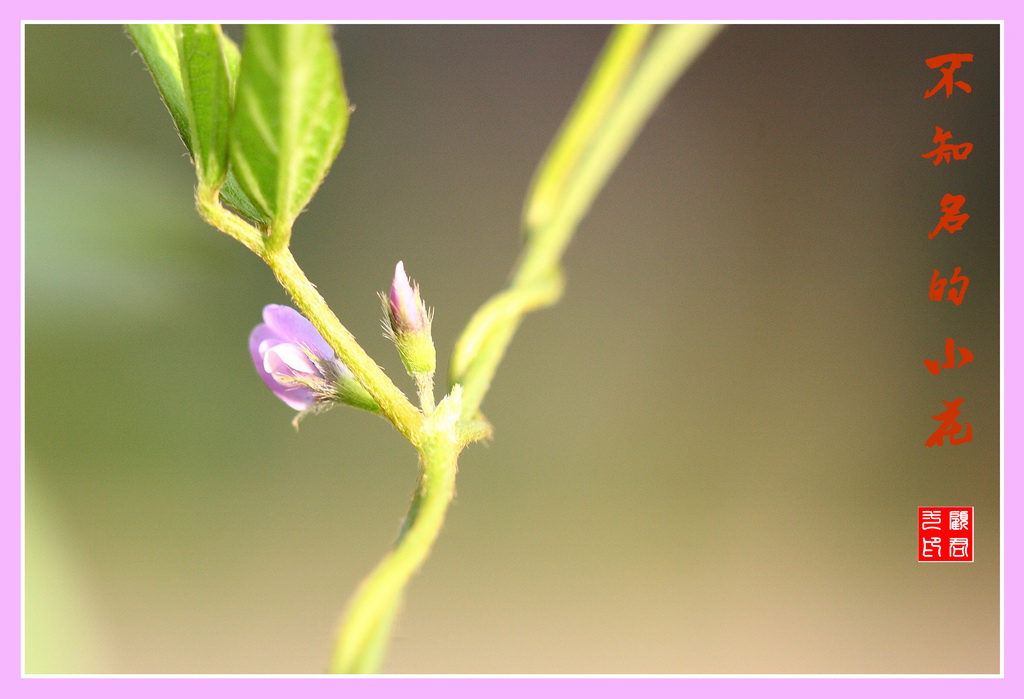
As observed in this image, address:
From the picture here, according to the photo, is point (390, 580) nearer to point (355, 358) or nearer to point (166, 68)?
point (355, 358)

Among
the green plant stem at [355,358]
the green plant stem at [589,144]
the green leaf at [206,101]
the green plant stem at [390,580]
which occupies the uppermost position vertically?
the green leaf at [206,101]

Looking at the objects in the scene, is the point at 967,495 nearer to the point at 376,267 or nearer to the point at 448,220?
the point at 448,220

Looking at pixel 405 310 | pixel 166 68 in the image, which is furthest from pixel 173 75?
pixel 405 310

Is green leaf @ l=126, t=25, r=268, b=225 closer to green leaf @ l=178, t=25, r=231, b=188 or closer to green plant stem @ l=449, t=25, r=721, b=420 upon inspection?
green leaf @ l=178, t=25, r=231, b=188

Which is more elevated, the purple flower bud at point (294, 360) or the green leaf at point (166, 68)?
the green leaf at point (166, 68)

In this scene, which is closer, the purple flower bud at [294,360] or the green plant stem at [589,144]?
the green plant stem at [589,144]

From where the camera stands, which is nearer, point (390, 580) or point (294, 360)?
point (390, 580)

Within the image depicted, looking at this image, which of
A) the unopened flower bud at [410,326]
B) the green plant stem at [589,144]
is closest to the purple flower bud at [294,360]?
the unopened flower bud at [410,326]

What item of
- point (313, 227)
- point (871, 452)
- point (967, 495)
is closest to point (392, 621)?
point (967, 495)

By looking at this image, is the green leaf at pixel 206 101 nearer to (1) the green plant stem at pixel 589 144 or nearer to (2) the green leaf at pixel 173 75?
(2) the green leaf at pixel 173 75
